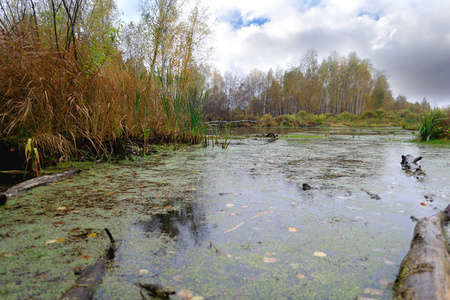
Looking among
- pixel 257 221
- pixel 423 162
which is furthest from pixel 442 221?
pixel 423 162

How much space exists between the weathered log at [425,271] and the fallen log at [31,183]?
2.03 meters

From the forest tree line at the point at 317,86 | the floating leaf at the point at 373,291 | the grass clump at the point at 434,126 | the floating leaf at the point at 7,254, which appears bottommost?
the floating leaf at the point at 373,291

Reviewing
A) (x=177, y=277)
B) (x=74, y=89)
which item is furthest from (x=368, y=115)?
(x=177, y=277)

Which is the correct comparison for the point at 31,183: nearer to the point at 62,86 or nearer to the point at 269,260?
the point at 62,86

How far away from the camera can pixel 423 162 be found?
11.3 ft

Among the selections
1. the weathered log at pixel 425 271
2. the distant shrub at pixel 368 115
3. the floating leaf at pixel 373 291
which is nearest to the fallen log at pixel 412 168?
the weathered log at pixel 425 271

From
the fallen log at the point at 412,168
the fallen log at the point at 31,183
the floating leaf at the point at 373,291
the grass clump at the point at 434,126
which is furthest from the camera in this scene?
the grass clump at the point at 434,126

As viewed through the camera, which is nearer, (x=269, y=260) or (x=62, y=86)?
(x=269, y=260)

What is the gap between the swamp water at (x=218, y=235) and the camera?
850 mm

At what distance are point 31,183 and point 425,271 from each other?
232 centimetres

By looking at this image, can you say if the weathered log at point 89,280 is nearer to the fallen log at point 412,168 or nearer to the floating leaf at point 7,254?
the floating leaf at point 7,254

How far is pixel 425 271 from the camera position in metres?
0.79

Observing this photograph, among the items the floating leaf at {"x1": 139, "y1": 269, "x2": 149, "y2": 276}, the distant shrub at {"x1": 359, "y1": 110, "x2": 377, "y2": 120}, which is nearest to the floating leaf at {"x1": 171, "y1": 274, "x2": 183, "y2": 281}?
the floating leaf at {"x1": 139, "y1": 269, "x2": 149, "y2": 276}

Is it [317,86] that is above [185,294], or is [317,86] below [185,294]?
above
